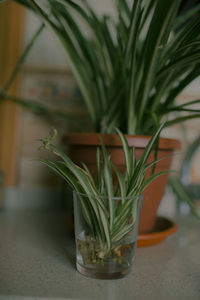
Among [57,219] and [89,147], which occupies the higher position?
[89,147]

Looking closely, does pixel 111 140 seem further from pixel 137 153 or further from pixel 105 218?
pixel 105 218

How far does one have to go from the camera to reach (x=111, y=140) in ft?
1.73

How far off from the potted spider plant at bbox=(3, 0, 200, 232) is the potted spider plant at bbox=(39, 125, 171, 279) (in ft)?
0.40

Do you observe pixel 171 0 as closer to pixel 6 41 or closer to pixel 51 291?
pixel 51 291

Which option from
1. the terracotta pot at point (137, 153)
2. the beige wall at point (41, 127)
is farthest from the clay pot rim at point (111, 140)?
the beige wall at point (41, 127)

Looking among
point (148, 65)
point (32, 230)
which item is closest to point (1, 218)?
point (32, 230)

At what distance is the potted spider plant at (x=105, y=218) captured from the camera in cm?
40

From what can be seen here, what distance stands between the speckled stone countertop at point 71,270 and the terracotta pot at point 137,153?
0.08 m

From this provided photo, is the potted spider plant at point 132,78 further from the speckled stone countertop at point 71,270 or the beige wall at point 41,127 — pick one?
the beige wall at point 41,127

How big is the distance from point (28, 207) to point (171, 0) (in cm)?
74

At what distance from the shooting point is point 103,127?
602 millimetres

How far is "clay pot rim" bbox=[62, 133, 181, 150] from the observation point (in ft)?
1.73

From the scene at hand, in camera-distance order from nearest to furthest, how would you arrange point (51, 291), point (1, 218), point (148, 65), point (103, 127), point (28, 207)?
1. point (51, 291)
2. point (148, 65)
3. point (103, 127)
4. point (1, 218)
5. point (28, 207)

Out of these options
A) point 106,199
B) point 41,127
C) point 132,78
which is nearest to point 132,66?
point 132,78
